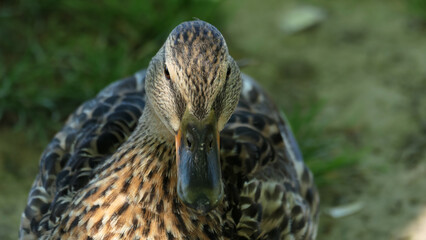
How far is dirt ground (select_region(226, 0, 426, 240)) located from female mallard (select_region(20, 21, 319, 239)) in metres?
0.62

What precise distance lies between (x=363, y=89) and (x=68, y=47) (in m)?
1.94

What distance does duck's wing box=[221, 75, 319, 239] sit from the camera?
Answer: 2.66m

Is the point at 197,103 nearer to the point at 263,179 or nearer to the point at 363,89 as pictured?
the point at 263,179

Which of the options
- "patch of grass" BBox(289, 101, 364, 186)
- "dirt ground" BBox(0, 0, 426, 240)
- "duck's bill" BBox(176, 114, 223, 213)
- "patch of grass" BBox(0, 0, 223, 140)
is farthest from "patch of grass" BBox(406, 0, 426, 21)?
"duck's bill" BBox(176, 114, 223, 213)

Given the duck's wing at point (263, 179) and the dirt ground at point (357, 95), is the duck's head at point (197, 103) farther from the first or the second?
the dirt ground at point (357, 95)

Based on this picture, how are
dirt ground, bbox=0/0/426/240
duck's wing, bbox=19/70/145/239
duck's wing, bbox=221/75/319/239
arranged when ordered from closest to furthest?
duck's wing, bbox=19/70/145/239
duck's wing, bbox=221/75/319/239
dirt ground, bbox=0/0/426/240

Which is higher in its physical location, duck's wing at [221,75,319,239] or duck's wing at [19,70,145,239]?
duck's wing at [19,70,145,239]

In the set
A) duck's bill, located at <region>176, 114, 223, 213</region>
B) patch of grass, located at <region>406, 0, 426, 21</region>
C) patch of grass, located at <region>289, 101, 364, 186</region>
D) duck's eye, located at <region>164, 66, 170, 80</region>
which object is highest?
duck's eye, located at <region>164, 66, 170, 80</region>

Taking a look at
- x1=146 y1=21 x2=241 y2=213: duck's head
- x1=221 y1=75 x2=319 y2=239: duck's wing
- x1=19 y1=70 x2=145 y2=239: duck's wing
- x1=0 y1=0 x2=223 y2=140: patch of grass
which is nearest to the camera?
x1=146 y1=21 x2=241 y2=213: duck's head

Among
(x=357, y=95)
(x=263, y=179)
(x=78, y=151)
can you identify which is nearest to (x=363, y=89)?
(x=357, y=95)

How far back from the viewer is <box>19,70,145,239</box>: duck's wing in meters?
2.55

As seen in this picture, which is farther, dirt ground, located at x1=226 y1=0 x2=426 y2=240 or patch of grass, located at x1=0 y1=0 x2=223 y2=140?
patch of grass, located at x1=0 y1=0 x2=223 y2=140

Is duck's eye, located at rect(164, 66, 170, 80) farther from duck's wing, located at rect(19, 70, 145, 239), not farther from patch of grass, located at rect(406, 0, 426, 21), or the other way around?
patch of grass, located at rect(406, 0, 426, 21)

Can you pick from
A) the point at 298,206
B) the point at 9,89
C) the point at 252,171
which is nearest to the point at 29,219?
the point at 252,171
